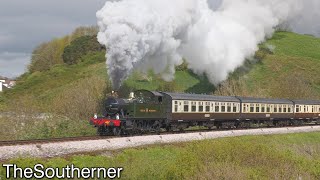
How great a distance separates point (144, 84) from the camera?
5516 cm

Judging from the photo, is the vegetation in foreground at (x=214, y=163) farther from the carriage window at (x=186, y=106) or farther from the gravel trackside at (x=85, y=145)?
the carriage window at (x=186, y=106)

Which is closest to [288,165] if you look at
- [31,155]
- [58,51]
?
[31,155]

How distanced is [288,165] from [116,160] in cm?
634

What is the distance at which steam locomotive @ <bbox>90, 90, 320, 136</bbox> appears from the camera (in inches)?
958

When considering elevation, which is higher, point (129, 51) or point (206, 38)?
point (206, 38)

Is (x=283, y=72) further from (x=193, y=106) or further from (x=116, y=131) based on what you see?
(x=116, y=131)

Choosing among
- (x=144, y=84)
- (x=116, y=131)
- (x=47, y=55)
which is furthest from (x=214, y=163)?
(x=47, y=55)

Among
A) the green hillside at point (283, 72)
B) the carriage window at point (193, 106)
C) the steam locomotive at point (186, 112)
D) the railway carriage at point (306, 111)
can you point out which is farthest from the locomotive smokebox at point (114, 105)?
the green hillside at point (283, 72)

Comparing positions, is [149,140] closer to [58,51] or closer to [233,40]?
[233,40]

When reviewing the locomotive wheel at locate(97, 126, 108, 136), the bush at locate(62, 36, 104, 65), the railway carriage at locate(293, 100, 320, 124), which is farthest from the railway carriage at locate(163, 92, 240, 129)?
the bush at locate(62, 36, 104, 65)

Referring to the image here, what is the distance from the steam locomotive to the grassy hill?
11.9 feet

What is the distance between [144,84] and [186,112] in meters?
26.4

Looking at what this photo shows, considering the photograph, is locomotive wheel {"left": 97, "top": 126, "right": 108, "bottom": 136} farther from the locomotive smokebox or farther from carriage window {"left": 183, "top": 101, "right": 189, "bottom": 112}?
carriage window {"left": 183, "top": 101, "right": 189, "bottom": 112}

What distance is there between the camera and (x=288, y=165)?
567 inches
